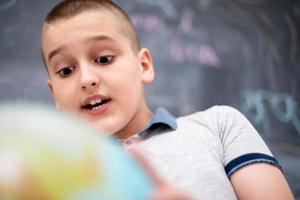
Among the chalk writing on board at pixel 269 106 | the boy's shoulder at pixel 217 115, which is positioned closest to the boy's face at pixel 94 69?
the boy's shoulder at pixel 217 115

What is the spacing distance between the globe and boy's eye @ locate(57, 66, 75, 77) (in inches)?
12.4

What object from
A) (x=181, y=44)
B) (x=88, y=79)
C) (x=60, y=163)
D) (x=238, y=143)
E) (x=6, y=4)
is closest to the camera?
(x=60, y=163)

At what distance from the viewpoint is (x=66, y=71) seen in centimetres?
69

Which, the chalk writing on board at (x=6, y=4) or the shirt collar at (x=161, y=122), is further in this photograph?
the chalk writing on board at (x=6, y=4)

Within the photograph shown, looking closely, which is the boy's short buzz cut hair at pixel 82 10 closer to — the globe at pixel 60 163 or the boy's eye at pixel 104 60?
the boy's eye at pixel 104 60

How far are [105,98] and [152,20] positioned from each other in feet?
2.99

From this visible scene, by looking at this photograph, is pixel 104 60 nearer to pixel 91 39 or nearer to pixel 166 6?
pixel 91 39

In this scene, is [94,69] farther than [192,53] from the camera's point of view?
No

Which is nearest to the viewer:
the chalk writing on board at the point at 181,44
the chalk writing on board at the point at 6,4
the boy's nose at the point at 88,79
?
the boy's nose at the point at 88,79

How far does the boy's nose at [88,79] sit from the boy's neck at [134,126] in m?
0.16

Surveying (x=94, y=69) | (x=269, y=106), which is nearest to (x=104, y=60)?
(x=94, y=69)

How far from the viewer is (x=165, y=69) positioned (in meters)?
1.52

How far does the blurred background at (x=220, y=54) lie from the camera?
1453 millimetres

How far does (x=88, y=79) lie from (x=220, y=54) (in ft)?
3.35
